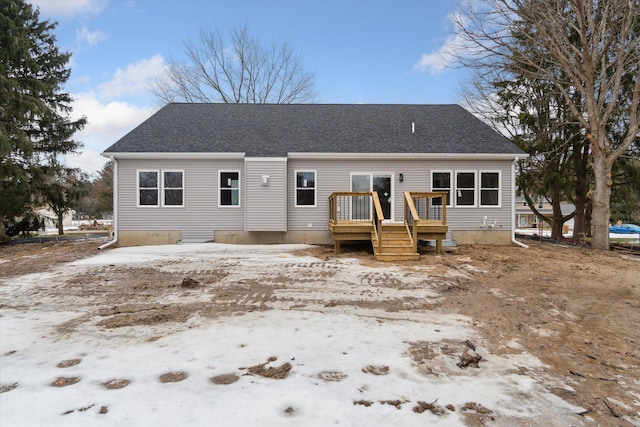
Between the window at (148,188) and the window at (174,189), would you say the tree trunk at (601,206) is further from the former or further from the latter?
the window at (148,188)

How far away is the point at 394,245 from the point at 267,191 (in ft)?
14.6

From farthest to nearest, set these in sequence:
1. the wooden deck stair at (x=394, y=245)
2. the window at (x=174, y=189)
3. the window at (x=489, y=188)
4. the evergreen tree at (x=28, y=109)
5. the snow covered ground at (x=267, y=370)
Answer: the evergreen tree at (x=28, y=109) < the window at (x=489, y=188) < the window at (x=174, y=189) < the wooden deck stair at (x=394, y=245) < the snow covered ground at (x=267, y=370)

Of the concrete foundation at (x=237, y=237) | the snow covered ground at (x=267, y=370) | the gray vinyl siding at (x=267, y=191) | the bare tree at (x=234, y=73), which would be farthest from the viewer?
the bare tree at (x=234, y=73)

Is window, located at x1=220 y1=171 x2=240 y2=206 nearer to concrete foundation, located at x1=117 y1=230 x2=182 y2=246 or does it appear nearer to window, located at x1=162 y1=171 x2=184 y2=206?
window, located at x1=162 y1=171 x2=184 y2=206

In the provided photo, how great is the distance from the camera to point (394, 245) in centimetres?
928

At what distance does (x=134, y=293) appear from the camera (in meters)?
5.59

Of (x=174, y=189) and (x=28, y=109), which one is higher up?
(x=28, y=109)

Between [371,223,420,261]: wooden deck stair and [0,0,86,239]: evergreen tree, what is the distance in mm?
12729

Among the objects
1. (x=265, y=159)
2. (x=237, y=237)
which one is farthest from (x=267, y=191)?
(x=237, y=237)

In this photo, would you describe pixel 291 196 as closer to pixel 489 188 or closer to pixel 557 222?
pixel 489 188

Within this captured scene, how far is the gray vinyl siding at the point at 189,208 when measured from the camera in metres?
11.4

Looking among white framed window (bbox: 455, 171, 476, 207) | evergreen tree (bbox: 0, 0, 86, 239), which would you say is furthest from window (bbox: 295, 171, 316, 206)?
evergreen tree (bbox: 0, 0, 86, 239)

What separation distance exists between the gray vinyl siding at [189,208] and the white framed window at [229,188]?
0.13m

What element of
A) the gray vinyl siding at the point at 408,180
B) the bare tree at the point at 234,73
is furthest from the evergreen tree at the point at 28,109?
the gray vinyl siding at the point at 408,180
